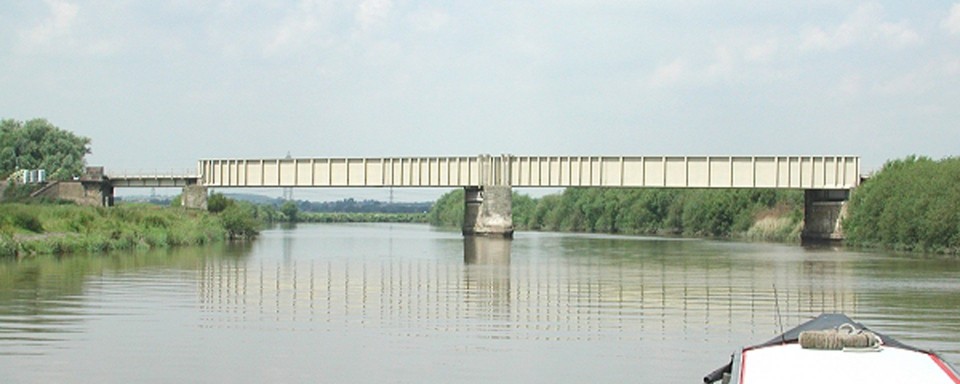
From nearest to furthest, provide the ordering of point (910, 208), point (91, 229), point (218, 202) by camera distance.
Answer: point (91, 229) → point (910, 208) → point (218, 202)

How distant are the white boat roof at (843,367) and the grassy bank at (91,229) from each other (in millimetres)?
→ 44073

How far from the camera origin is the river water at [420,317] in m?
19.3

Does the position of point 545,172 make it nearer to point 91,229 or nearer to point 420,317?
point 91,229

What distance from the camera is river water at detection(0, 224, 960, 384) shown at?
19281mm

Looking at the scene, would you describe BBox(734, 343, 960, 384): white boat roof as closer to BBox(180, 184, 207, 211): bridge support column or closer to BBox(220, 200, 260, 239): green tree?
BBox(220, 200, 260, 239): green tree

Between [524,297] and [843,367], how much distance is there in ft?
73.7

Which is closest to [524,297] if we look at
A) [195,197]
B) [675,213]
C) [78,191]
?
[195,197]

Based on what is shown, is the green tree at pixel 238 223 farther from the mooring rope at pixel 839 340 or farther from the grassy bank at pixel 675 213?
the mooring rope at pixel 839 340

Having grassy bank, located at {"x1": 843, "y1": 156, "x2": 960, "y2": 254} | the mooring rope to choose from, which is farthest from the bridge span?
the mooring rope

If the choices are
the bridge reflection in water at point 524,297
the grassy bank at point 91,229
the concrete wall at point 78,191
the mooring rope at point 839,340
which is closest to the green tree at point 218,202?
the concrete wall at point 78,191

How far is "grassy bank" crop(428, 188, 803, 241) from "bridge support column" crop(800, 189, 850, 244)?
25.8 ft

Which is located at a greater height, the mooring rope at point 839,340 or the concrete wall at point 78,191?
the concrete wall at point 78,191

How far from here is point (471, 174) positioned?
333 ft

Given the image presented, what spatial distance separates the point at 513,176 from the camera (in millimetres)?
99562
